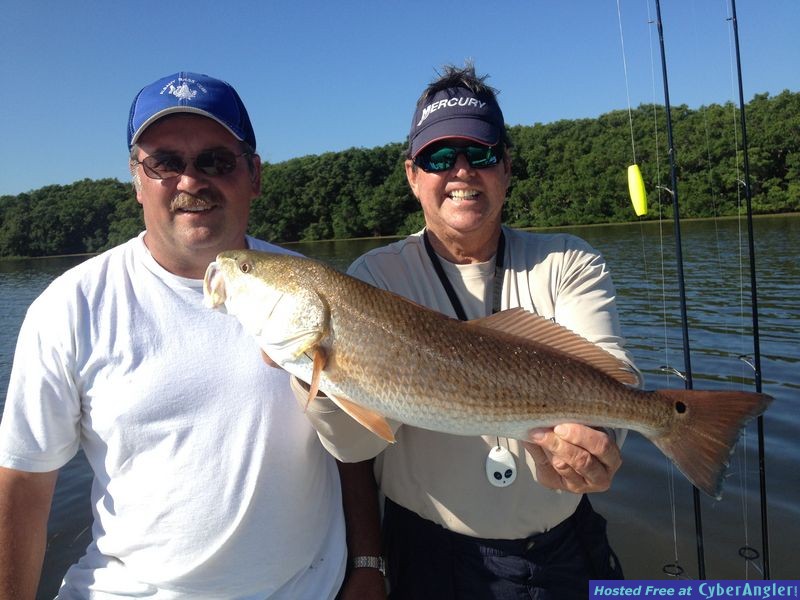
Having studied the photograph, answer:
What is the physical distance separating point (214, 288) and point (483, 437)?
1.49m

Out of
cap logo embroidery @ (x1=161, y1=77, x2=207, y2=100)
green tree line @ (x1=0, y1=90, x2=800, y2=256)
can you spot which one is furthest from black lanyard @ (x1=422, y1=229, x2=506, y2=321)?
green tree line @ (x1=0, y1=90, x2=800, y2=256)

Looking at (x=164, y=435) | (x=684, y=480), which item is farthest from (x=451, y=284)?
(x=684, y=480)

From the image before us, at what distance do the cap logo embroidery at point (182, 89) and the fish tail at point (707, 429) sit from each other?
2598 millimetres

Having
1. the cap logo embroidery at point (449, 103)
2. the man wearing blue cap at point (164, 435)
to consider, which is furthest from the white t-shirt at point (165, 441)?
the cap logo embroidery at point (449, 103)

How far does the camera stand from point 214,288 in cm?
262

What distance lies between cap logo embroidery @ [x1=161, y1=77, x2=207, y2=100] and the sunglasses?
1.21 meters

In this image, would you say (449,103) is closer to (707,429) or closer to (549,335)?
(549,335)

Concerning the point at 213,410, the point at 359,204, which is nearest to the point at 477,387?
the point at 213,410

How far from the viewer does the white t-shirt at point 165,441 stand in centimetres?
253

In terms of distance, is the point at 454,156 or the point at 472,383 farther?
the point at 454,156

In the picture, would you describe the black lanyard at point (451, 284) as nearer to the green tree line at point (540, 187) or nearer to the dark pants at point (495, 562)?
the dark pants at point (495, 562)

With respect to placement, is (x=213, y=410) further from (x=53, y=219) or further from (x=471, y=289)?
(x=53, y=219)

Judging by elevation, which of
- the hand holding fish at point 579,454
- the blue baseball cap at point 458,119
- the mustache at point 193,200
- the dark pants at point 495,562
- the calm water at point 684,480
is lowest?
the calm water at point 684,480

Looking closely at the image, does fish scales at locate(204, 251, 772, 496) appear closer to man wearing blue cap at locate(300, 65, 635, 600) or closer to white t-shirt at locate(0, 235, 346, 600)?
man wearing blue cap at locate(300, 65, 635, 600)
